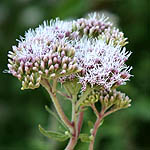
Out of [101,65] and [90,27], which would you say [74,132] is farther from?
[90,27]

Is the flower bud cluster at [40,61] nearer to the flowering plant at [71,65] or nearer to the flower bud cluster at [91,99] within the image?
the flowering plant at [71,65]

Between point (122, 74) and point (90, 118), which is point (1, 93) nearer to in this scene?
point (90, 118)

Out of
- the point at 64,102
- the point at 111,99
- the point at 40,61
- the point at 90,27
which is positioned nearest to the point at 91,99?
the point at 111,99

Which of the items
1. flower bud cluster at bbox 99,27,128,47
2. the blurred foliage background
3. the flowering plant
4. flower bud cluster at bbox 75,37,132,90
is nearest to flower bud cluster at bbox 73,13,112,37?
flower bud cluster at bbox 99,27,128,47

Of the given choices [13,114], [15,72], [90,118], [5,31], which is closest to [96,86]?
[15,72]

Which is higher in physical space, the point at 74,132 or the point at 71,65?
the point at 71,65
